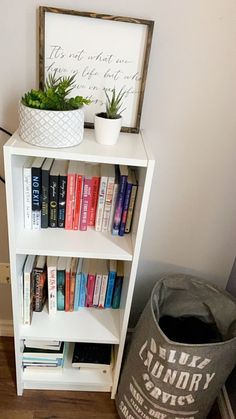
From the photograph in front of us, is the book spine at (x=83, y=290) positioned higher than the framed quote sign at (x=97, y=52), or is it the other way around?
the framed quote sign at (x=97, y=52)

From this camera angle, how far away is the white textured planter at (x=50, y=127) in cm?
87

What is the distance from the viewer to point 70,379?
135 cm

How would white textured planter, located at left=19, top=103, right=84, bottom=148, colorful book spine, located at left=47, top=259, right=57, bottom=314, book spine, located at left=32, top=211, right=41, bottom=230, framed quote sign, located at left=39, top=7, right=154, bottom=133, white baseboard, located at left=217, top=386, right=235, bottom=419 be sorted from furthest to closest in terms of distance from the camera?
white baseboard, located at left=217, top=386, right=235, bottom=419 → colorful book spine, located at left=47, top=259, right=57, bottom=314 → book spine, located at left=32, top=211, right=41, bottom=230 → framed quote sign, located at left=39, top=7, right=154, bottom=133 → white textured planter, located at left=19, top=103, right=84, bottom=148

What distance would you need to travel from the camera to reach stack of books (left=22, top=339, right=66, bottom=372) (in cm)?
132

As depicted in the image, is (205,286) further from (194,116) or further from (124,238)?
(194,116)

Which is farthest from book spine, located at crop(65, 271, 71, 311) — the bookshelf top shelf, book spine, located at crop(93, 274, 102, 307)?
the bookshelf top shelf

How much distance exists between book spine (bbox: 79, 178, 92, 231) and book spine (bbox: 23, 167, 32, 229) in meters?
0.17

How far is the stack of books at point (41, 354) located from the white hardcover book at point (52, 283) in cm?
15

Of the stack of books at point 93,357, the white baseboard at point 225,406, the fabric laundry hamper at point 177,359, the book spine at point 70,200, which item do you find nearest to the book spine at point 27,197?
the book spine at point 70,200

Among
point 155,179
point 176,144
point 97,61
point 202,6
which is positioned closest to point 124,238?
point 155,179

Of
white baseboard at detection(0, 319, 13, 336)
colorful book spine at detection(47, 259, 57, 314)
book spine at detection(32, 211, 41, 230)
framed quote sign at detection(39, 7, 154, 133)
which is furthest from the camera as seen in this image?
white baseboard at detection(0, 319, 13, 336)

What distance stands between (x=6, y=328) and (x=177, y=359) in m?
0.87

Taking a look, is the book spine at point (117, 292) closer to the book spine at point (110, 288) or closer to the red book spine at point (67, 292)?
the book spine at point (110, 288)

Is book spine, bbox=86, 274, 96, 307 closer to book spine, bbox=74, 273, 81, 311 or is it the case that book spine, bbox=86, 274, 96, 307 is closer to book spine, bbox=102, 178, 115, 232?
book spine, bbox=74, 273, 81, 311
